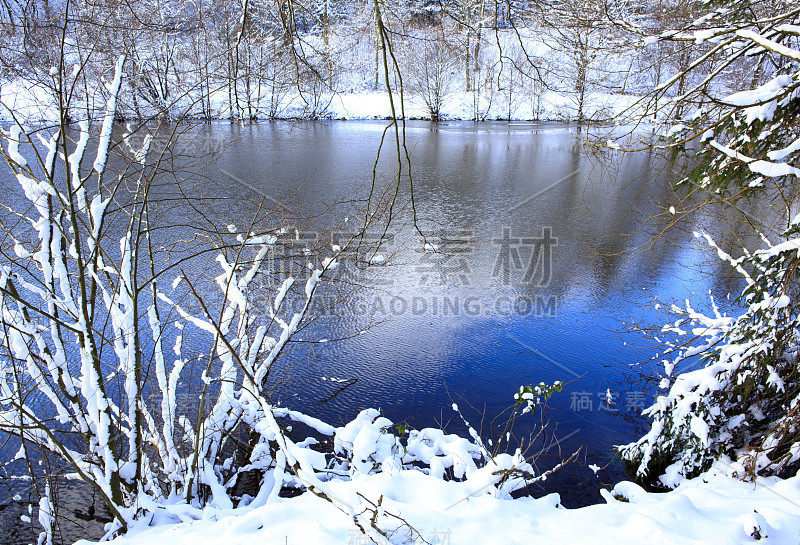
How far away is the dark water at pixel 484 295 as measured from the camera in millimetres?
4781

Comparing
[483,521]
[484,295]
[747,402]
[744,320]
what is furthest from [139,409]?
[484,295]

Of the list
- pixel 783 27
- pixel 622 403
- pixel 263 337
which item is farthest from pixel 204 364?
pixel 783 27

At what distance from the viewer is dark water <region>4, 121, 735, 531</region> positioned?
478 cm

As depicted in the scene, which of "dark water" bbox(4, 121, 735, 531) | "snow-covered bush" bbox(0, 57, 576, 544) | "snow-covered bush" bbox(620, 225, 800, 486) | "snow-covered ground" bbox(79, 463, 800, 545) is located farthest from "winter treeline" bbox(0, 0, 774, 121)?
"snow-covered ground" bbox(79, 463, 800, 545)

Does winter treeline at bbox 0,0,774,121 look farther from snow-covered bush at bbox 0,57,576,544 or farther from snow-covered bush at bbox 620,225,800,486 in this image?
snow-covered bush at bbox 620,225,800,486

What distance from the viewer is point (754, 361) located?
355 cm

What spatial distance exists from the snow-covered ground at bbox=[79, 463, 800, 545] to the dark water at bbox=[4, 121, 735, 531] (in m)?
1.46

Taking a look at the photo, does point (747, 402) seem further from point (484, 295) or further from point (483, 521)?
point (484, 295)

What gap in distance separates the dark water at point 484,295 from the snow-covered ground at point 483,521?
4.79ft

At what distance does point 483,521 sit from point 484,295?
449cm

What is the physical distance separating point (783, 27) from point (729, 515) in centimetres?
250

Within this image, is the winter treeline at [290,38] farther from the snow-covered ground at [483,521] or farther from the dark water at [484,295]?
the snow-covered ground at [483,521]

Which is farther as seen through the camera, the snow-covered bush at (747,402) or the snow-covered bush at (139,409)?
the snow-covered bush at (747,402)

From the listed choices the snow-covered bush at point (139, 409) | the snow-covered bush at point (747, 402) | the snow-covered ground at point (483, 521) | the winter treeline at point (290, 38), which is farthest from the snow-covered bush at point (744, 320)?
the snow-covered bush at point (139, 409)
